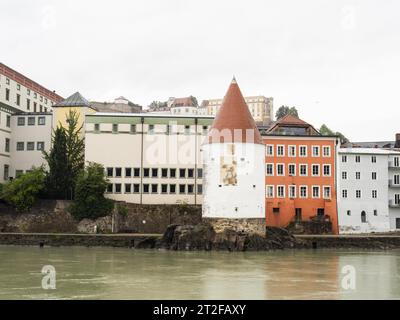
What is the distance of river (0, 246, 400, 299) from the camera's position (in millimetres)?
24984

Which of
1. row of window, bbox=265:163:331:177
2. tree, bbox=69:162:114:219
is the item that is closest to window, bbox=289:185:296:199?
row of window, bbox=265:163:331:177

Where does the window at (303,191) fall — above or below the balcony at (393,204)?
above

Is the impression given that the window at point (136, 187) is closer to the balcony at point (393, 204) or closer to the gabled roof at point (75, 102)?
the gabled roof at point (75, 102)

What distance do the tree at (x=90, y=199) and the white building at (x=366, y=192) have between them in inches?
914

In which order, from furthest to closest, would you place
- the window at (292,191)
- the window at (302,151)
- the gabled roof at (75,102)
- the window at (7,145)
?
the gabled roof at (75,102) → the window at (7,145) → the window at (302,151) → the window at (292,191)

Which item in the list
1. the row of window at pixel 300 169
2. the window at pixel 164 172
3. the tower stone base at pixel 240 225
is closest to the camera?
the tower stone base at pixel 240 225

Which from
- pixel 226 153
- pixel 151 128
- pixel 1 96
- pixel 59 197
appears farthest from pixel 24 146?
pixel 226 153

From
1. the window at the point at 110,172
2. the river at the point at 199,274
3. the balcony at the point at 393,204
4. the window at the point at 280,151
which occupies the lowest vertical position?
the river at the point at 199,274

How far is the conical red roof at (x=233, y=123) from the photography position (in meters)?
50.6

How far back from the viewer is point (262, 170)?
52.0 m

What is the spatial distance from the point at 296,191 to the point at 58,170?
23.4 meters

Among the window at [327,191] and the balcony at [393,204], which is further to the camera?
the balcony at [393,204]

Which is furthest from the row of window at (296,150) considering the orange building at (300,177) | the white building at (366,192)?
the white building at (366,192)

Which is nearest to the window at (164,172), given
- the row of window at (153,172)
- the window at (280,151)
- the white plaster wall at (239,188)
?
the row of window at (153,172)
